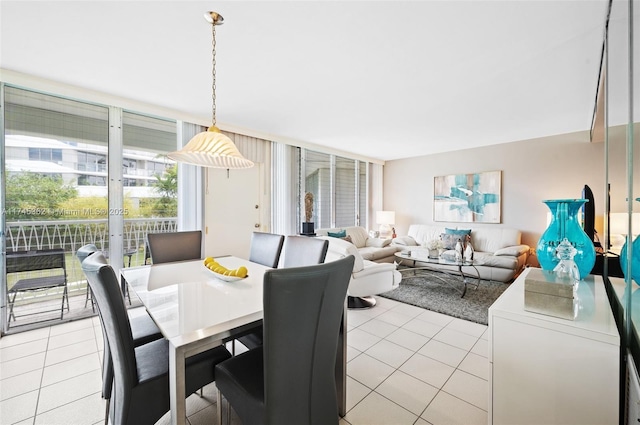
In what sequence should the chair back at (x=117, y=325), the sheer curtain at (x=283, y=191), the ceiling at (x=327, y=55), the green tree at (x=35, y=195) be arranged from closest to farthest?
the chair back at (x=117, y=325), the ceiling at (x=327, y=55), the green tree at (x=35, y=195), the sheer curtain at (x=283, y=191)

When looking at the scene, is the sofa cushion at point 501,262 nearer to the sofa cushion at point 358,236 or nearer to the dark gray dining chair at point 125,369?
the sofa cushion at point 358,236

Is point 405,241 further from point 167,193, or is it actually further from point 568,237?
point 167,193

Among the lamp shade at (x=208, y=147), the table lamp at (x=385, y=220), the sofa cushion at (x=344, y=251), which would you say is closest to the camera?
the lamp shade at (x=208, y=147)

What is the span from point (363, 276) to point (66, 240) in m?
3.37

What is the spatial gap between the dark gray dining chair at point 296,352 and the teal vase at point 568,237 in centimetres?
128

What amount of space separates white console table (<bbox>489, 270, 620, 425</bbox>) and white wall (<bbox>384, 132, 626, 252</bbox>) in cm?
406

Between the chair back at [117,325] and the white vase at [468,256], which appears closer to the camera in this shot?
the chair back at [117,325]

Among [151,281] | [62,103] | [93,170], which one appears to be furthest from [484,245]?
[62,103]

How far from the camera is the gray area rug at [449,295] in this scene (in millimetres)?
3038

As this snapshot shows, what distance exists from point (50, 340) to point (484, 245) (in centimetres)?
600

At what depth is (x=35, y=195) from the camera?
8.78 ft

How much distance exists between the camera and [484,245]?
4883 millimetres

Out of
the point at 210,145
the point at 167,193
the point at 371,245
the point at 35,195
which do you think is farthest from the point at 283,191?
the point at 35,195

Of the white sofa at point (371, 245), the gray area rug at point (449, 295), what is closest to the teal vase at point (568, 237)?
the gray area rug at point (449, 295)
